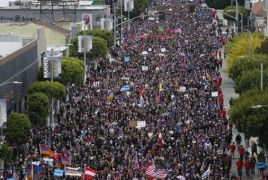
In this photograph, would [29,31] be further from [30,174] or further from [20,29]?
[30,174]

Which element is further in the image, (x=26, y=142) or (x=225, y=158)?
(x=26, y=142)

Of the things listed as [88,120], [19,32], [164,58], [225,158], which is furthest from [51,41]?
[225,158]

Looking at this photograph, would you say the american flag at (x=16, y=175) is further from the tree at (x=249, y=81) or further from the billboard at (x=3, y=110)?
the tree at (x=249, y=81)

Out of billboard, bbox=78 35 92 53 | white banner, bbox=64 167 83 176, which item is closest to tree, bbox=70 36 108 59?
billboard, bbox=78 35 92 53

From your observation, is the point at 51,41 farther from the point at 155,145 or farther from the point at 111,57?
the point at 155,145

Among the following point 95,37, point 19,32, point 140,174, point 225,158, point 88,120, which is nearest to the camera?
point 140,174

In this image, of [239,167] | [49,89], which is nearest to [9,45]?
[49,89]
